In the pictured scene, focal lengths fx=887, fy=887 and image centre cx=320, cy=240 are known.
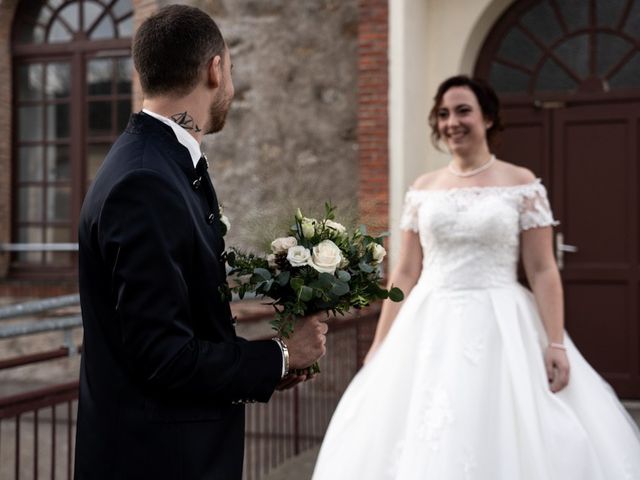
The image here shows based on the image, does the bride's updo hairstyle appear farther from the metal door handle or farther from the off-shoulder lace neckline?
the metal door handle

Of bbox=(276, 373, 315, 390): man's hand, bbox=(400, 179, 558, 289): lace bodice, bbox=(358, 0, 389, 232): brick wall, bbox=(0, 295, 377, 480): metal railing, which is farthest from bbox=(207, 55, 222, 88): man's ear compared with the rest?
bbox=(358, 0, 389, 232): brick wall

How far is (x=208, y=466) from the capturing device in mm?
1818

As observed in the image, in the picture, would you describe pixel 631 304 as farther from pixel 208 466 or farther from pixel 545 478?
pixel 208 466

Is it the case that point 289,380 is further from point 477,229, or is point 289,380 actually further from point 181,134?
point 477,229

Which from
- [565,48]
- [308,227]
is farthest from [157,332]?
[565,48]

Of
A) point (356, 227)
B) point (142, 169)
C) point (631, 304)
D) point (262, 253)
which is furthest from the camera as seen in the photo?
point (631, 304)

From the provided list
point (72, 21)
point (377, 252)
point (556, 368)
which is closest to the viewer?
point (377, 252)

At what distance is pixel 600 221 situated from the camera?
7.43 m

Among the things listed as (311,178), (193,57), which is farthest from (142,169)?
(311,178)

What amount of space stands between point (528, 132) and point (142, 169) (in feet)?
20.8

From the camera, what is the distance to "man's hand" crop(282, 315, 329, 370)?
1913 mm

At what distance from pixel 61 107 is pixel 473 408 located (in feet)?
23.5

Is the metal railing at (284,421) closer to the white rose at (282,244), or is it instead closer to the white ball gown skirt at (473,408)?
the white ball gown skirt at (473,408)

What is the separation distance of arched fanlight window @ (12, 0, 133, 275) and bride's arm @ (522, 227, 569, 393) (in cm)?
627
